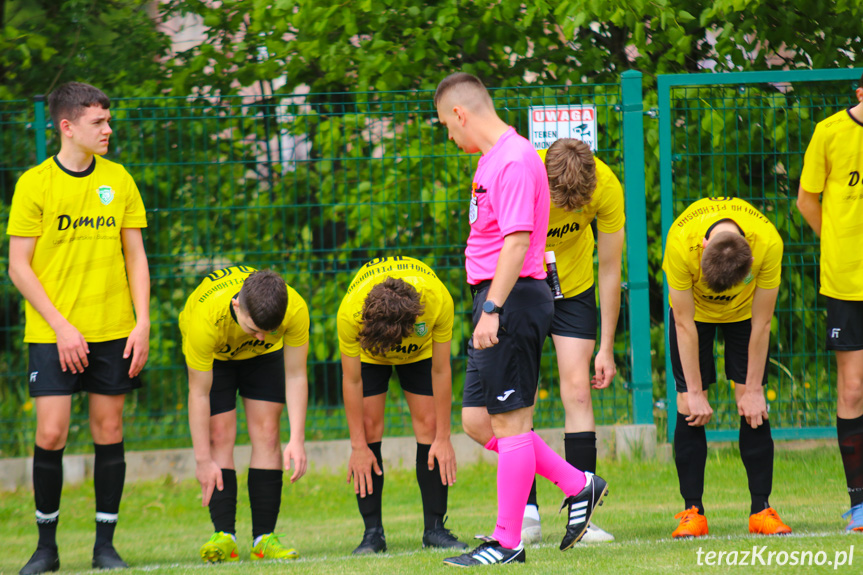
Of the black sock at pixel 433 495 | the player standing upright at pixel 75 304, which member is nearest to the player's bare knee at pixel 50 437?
the player standing upright at pixel 75 304

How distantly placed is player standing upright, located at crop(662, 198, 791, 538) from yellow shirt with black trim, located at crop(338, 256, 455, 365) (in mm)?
1087

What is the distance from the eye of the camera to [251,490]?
443cm

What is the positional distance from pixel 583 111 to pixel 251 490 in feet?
11.6

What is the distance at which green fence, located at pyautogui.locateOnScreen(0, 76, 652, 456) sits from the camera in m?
6.32

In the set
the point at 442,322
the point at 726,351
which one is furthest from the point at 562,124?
the point at 442,322

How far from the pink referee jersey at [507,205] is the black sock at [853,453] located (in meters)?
1.83

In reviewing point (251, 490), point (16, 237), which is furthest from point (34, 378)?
point (251, 490)

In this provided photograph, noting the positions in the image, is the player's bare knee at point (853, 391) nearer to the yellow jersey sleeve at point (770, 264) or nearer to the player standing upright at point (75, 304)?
the yellow jersey sleeve at point (770, 264)

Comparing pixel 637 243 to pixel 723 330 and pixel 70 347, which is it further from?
pixel 70 347

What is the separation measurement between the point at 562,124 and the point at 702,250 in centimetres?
242

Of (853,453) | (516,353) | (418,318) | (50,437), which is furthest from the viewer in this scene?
(853,453)

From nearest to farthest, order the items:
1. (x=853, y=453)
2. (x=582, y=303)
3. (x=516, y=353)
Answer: (x=516, y=353) → (x=853, y=453) → (x=582, y=303)

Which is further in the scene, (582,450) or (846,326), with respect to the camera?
(582,450)

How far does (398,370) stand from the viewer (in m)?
4.43
